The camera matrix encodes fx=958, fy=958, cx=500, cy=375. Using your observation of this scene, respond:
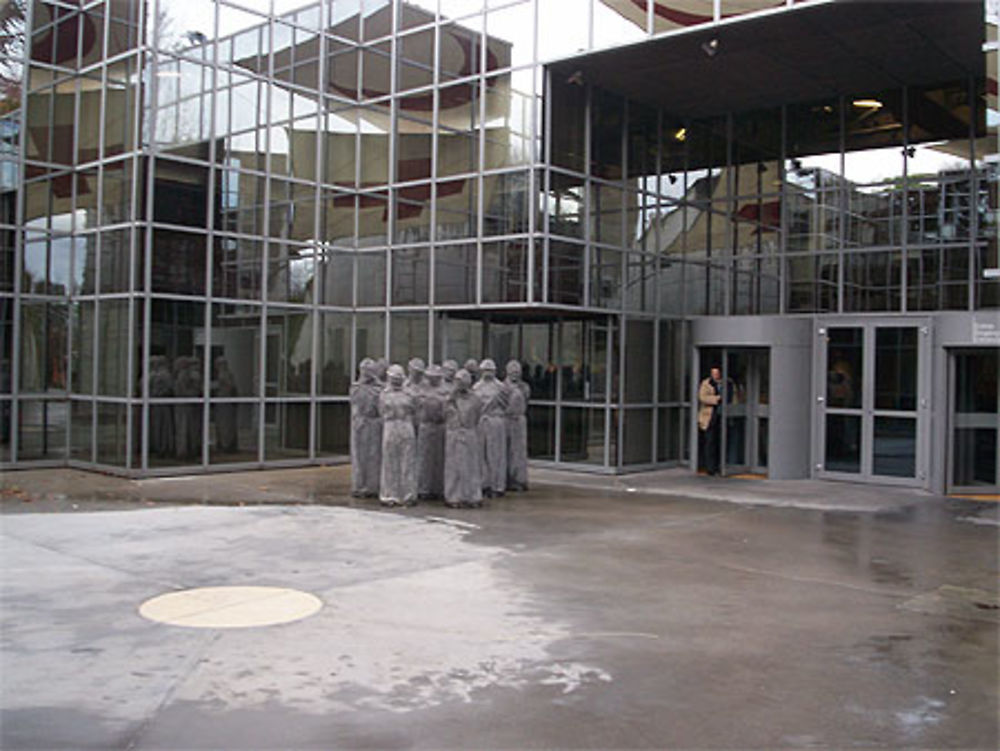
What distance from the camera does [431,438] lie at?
14.1m

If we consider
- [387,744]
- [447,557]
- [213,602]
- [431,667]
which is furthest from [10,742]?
[447,557]

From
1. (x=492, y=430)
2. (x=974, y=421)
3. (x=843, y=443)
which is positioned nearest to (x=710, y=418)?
(x=843, y=443)

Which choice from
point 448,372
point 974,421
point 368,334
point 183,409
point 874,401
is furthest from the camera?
point 368,334

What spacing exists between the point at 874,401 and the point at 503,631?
441 inches

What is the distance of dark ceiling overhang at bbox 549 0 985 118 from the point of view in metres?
14.2

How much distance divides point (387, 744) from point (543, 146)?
1324cm

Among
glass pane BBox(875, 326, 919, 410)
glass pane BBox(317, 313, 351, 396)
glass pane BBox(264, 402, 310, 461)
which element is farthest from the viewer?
glass pane BBox(317, 313, 351, 396)

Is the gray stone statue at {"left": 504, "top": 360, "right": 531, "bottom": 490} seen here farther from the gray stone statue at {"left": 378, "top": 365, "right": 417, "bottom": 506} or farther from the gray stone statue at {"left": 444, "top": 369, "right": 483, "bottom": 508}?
the gray stone statue at {"left": 378, "top": 365, "right": 417, "bottom": 506}

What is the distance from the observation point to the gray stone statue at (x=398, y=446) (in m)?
13.1

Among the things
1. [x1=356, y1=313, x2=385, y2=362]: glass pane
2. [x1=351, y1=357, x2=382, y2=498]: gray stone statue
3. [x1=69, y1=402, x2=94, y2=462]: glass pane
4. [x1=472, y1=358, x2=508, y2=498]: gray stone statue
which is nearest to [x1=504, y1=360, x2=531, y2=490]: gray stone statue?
[x1=472, y1=358, x2=508, y2=498]: gray stone statue

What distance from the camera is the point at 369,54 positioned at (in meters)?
19.3

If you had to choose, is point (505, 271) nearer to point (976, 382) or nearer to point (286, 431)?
point (286, 431)

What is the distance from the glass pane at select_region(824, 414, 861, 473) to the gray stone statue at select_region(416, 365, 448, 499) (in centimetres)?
722

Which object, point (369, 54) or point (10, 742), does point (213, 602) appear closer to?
point (10, 742)
